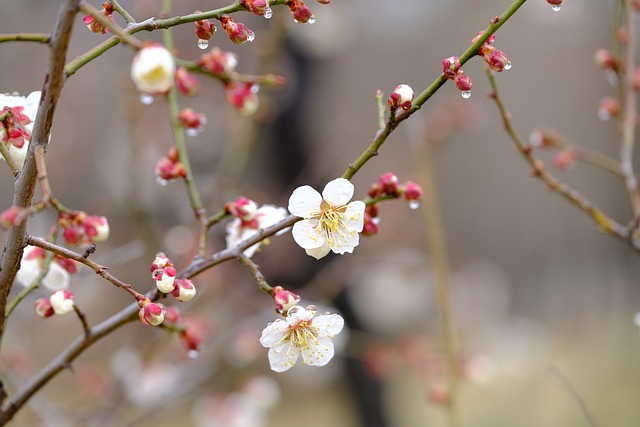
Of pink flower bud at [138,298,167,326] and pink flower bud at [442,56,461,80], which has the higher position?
pink flower bud at [442,56,461,80]

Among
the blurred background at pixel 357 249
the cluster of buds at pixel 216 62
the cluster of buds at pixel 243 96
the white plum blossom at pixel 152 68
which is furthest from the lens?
the blurred background at pixel 357 249

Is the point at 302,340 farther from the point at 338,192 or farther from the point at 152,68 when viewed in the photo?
the point at 152,68

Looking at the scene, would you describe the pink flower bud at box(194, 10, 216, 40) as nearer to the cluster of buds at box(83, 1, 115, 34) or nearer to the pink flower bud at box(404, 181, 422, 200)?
the cluster of buds at box(83, 1, 115, 34)

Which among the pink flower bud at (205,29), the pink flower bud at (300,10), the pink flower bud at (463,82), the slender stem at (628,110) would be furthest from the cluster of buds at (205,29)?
the slender stem at (628,110)

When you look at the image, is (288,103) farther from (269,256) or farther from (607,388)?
(607,388)

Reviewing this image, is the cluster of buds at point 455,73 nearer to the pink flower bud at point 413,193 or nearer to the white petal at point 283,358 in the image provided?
the pink flower bud at point 413,193

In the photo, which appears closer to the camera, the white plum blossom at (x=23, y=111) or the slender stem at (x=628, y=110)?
the white plum blossom at (x=23, y=111)

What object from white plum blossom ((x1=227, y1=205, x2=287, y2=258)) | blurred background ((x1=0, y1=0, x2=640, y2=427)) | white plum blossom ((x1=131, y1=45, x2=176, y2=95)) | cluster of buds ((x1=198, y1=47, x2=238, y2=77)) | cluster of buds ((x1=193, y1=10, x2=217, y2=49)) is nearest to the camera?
white plum blossom ((x1=131, y1=45, x2=176, y2=95))

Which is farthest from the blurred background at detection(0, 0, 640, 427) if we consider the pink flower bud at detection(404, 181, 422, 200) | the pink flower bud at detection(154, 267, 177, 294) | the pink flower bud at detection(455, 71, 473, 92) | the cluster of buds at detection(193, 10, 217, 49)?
the cluster of buds at detection(193, 10, 217, 49)
